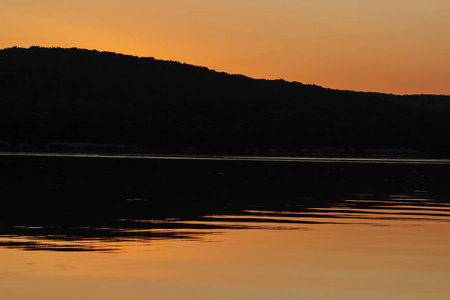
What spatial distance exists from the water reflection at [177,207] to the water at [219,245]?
2.0 inches

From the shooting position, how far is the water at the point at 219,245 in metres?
16.8

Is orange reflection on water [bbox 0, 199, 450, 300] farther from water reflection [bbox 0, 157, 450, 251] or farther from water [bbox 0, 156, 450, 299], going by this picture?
water reflection [bbox 0, 157, 450, 251]

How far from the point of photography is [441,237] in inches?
985

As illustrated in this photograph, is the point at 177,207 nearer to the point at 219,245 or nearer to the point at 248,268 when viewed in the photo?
the point at 219,245

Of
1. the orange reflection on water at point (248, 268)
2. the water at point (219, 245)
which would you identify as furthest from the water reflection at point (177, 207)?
the orange reflection on water at point (248, 268)

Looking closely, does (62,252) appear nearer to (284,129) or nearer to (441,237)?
(441,237)

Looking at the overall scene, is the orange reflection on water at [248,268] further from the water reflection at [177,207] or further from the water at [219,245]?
the water reflection at [177,207]

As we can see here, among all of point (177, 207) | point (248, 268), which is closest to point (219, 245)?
point (248, 268)

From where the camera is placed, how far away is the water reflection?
2409cm

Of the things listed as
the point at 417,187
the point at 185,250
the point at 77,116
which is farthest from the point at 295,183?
the point at 77,116

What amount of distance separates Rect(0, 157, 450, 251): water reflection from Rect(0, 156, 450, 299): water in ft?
0.16

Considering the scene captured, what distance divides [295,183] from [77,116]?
13690cm

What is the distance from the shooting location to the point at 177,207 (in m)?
32.8

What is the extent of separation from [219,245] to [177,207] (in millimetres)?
10512
